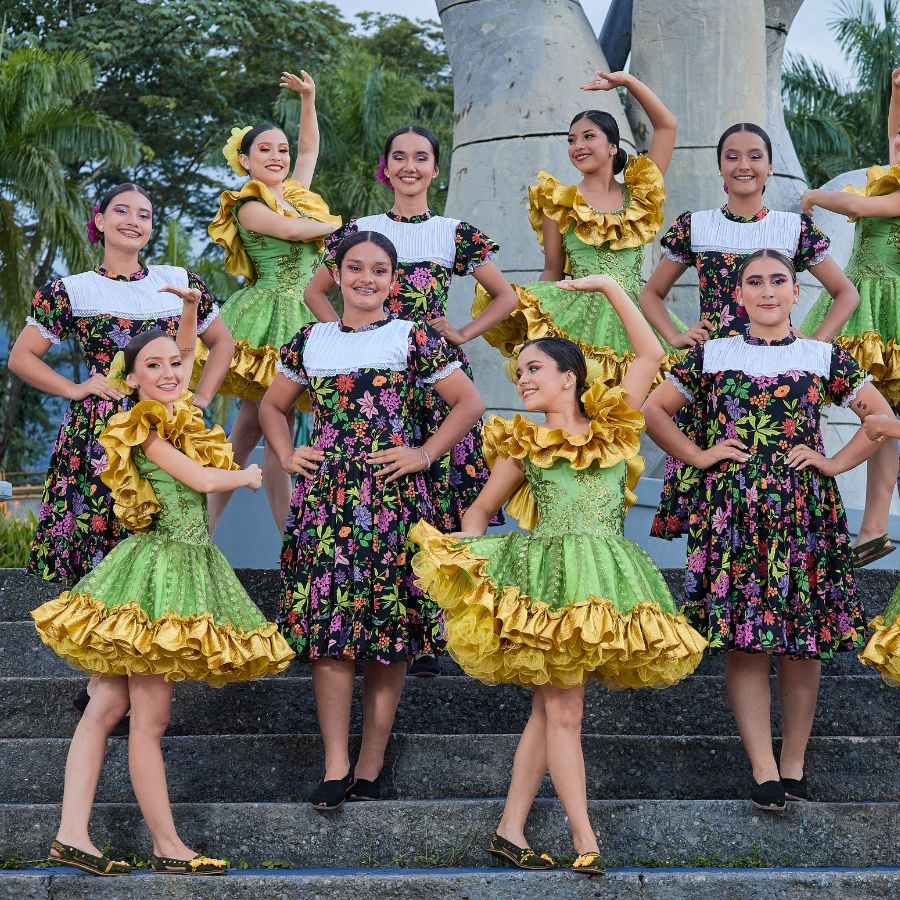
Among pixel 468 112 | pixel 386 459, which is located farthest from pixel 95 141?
pixel 386 459

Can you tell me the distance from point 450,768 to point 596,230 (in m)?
2.45

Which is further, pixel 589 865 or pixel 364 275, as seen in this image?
pixel 364 275

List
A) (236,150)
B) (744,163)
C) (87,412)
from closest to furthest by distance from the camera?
(87,412)
(744,163)
(236,150)

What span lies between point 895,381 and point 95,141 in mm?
14301

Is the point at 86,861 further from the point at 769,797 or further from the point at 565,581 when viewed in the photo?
the point at 769,797

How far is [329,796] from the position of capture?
4418 mm

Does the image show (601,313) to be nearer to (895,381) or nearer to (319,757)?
(895,381)

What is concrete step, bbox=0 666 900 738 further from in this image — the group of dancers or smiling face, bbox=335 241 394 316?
smiling face, bbox=335 241 394 316

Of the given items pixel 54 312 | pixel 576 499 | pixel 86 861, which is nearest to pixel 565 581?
pixel 576 499

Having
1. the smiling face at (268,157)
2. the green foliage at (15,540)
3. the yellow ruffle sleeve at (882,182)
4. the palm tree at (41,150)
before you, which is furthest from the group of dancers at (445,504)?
the palm tree at (41,150)

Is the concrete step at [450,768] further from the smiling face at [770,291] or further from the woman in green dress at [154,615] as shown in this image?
the smiling face at [770,291]

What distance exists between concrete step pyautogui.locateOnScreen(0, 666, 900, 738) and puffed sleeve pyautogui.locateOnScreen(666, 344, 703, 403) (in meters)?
1.10

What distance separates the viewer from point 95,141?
18.2 m

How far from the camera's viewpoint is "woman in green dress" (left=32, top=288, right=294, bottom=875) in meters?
4.20
